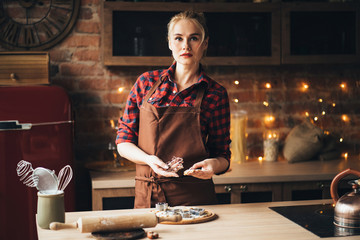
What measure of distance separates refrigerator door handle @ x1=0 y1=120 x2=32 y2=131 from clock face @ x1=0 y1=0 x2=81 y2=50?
794 mm

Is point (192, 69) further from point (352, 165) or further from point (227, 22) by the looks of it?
point (352, 165)

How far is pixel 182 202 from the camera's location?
220 cm

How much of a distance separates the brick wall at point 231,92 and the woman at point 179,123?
1.16 m

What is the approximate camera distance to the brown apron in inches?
86.5

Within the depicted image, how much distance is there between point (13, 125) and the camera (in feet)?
8.89

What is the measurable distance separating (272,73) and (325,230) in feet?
7.19

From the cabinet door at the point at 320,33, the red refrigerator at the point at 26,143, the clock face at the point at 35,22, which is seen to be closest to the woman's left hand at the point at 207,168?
the red refrigerator at the point at 26,143

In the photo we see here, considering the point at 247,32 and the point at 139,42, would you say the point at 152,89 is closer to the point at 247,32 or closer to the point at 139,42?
the point at 139,42

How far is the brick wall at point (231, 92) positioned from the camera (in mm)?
3377

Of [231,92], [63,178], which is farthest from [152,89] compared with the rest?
[231,92]

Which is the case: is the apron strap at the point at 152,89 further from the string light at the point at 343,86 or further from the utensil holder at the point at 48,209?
the string light at the point at 343,86

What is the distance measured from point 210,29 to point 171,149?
146cm

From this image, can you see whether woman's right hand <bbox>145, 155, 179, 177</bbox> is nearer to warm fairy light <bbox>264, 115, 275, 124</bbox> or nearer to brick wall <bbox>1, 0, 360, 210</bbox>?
brick wall <bbox>1, 0, 360, 210</bbox>

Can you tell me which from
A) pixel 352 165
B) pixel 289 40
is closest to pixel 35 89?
pixel 289 40
